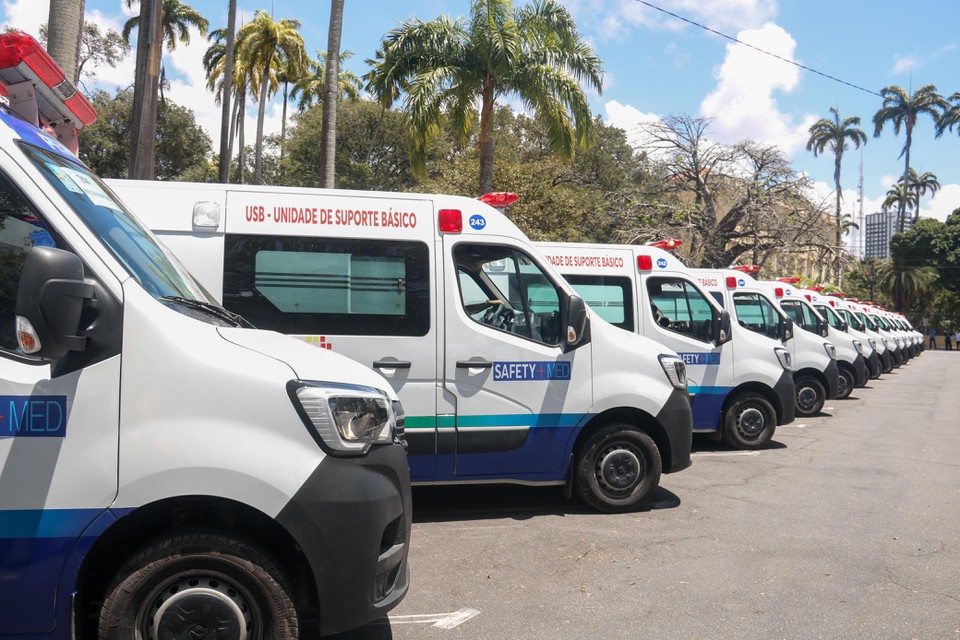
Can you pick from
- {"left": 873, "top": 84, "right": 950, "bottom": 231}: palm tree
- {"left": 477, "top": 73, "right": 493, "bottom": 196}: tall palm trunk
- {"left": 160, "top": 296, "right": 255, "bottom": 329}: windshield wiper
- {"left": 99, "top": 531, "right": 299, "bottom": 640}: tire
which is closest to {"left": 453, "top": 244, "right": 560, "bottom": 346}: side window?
{"left": 160, "top": 296, "right": 255, "bottom": 329}: windshield wiper

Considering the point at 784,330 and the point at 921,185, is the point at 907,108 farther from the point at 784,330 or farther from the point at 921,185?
the point at 784,330

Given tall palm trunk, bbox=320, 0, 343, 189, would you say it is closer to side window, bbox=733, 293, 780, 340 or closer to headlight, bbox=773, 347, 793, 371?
side window, bbox=733, 293, 780, 340

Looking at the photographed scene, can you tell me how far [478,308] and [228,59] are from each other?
21.5m

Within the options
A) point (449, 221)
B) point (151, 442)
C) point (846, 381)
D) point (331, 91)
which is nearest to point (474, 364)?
point (449, 221)

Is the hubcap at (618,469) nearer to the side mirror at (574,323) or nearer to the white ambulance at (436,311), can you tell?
the white ambulance at (436,311)

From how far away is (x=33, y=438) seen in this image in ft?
9.57

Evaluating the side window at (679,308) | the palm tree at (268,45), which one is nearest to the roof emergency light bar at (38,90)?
the side window at (679,308)

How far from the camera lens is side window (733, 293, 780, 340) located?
39.7 feet

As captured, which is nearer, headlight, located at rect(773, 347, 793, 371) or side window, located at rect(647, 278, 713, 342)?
side window, located at rect(647, 278, 713, 342)

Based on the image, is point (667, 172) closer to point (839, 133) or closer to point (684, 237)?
point (684, 237)

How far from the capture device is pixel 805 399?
14.5 metres

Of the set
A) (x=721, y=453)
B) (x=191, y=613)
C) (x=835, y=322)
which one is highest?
(x=835, y=322)

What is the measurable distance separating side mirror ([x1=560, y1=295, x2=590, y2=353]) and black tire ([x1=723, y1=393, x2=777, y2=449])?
4.59 m

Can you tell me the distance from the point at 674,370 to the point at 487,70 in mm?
11385
